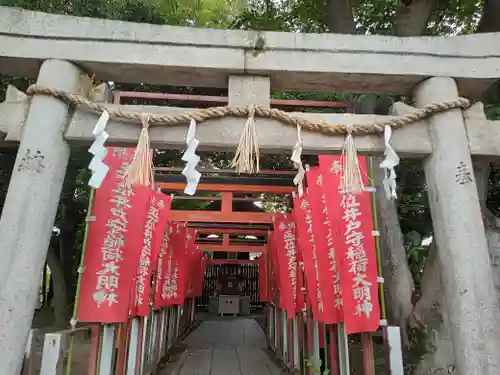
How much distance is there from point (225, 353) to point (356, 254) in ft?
22.6

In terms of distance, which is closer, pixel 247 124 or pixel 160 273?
pixel 247 124

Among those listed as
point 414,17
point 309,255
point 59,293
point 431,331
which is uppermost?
point 414,17

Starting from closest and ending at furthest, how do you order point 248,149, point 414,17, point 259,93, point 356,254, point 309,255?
point 248,149 < point 259,93 < point 356,254 < point 309,255 < point 414,17

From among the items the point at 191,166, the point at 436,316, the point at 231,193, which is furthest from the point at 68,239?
the point at 436,316

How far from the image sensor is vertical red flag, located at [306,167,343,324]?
4.16m

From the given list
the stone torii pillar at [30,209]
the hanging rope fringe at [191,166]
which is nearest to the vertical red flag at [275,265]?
the hanging rope fringe at [191,166]

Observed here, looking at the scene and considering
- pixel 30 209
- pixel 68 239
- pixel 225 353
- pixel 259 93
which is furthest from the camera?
pixel 68 239

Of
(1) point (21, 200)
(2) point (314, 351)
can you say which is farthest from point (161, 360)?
(1) point (21, 200)

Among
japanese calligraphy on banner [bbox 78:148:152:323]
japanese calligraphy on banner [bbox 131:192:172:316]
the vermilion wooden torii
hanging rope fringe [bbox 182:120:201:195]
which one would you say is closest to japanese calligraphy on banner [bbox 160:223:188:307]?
the vermilion wooden torii

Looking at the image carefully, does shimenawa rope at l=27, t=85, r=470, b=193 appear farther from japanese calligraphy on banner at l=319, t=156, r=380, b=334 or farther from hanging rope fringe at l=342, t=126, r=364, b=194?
japanese calligraphy on banner at l=319, t=156, r=380, b=334

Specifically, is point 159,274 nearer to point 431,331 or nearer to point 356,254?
point 356,254

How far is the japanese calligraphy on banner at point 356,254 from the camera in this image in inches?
145

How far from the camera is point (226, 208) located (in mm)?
8047

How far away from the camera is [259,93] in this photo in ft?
10.1
